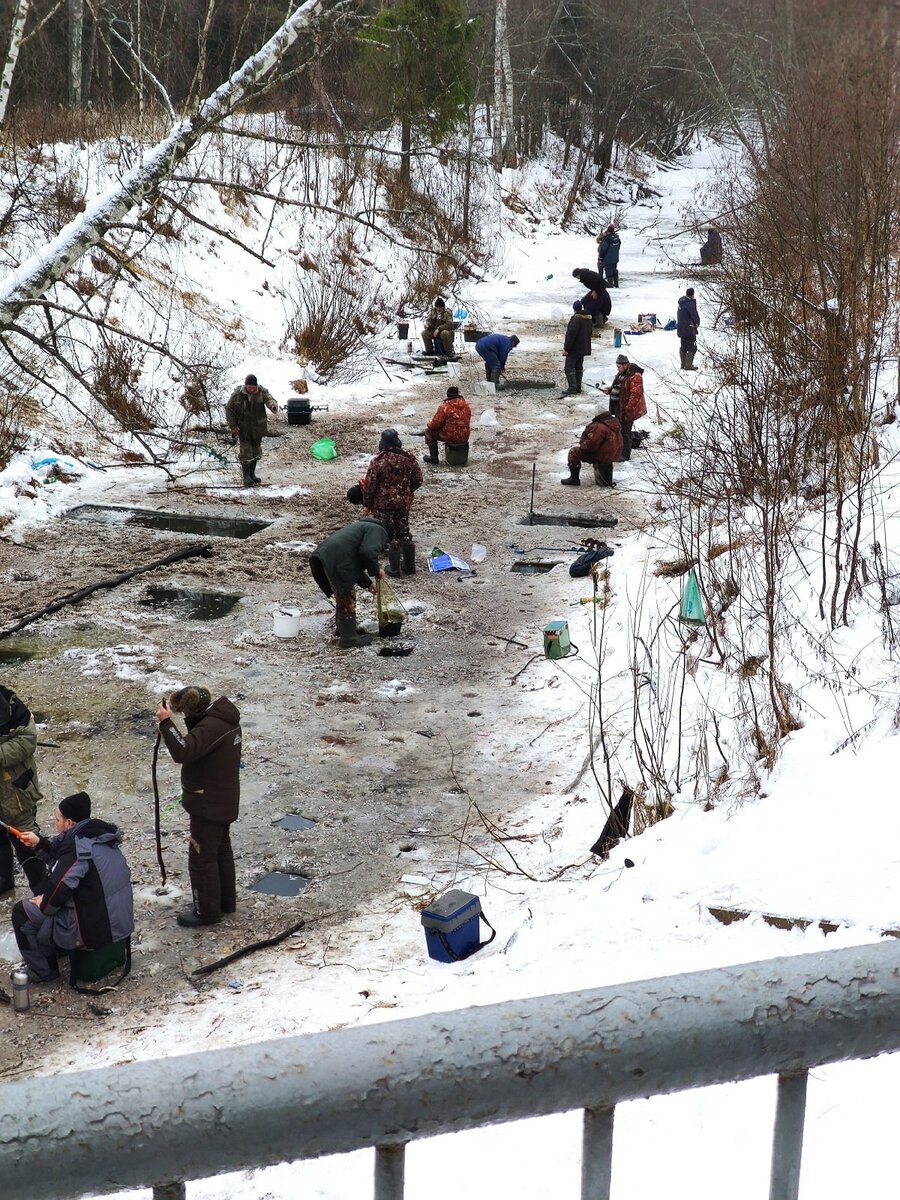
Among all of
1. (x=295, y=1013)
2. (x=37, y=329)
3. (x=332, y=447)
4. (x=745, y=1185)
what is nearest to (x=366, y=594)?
(x=332, y=447)

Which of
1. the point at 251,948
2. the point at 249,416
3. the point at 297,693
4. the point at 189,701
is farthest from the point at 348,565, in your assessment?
the point at 249,416

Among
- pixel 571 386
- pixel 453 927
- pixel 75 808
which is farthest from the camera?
pixel 571 386

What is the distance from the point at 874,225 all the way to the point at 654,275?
2585cm

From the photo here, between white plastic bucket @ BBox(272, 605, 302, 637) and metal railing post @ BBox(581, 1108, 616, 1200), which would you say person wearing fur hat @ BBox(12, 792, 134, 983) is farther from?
metal railing post @ BBox(581, 1108, 616, 1200)

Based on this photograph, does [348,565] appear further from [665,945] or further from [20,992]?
[665,945]

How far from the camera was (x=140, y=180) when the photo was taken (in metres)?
6.27

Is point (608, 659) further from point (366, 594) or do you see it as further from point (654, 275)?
point (654, 275)

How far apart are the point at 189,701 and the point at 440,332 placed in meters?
17.7

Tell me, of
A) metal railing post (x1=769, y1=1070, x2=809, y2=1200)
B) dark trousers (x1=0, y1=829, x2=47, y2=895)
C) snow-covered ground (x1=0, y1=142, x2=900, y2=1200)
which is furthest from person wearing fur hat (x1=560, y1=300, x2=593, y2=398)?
metal railing post (x1=769, y1=1070, x2=809, y2=1200)

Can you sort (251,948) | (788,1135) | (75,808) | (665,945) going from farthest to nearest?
(251,948)
(75,808)
(665,945)
(788,1135)

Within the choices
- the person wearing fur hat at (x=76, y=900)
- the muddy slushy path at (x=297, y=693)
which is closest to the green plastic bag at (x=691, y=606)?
the muddy slushy path at (x=297, y=693)

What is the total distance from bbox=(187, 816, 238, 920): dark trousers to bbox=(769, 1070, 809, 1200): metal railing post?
6104 millimetres

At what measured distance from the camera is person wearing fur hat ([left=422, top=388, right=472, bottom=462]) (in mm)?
16953

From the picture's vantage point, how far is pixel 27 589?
1274 cm
